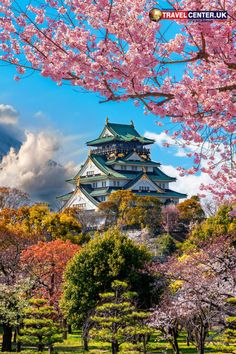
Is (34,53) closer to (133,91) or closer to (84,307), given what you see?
(133,91)

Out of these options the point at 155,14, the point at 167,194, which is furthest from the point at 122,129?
the point at 155,14

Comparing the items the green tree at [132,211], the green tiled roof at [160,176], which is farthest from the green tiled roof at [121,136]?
the green tree at [132,211]

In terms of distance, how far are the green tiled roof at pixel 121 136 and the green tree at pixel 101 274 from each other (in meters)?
50.1

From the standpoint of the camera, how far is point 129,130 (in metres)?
74.5

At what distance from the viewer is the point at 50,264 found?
23.9 meters

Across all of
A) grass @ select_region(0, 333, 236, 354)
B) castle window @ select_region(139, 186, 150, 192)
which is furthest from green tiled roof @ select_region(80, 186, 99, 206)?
grass @ select_region(0, 333, 236, 354)

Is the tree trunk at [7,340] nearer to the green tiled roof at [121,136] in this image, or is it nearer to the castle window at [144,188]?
the castle window at [144,188]

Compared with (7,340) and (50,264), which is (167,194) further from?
(7,340)

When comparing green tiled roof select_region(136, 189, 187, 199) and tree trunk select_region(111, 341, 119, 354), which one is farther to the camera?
green tiled roof select_region(136, 189, 187, 199)

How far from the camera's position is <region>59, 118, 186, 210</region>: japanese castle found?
209ft

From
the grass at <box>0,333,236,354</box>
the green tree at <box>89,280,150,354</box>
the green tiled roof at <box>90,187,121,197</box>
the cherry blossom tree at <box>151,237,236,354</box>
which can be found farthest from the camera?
the green tiled roof at <box>90,187,121,197</box>

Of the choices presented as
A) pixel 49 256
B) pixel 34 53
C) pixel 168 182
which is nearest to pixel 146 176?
pixel 168 182

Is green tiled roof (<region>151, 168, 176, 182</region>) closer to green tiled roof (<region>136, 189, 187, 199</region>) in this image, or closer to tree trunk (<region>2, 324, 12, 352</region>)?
green tiled roof (<region>136, 189, 187, 199</region>)

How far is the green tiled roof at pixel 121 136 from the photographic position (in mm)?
70562
